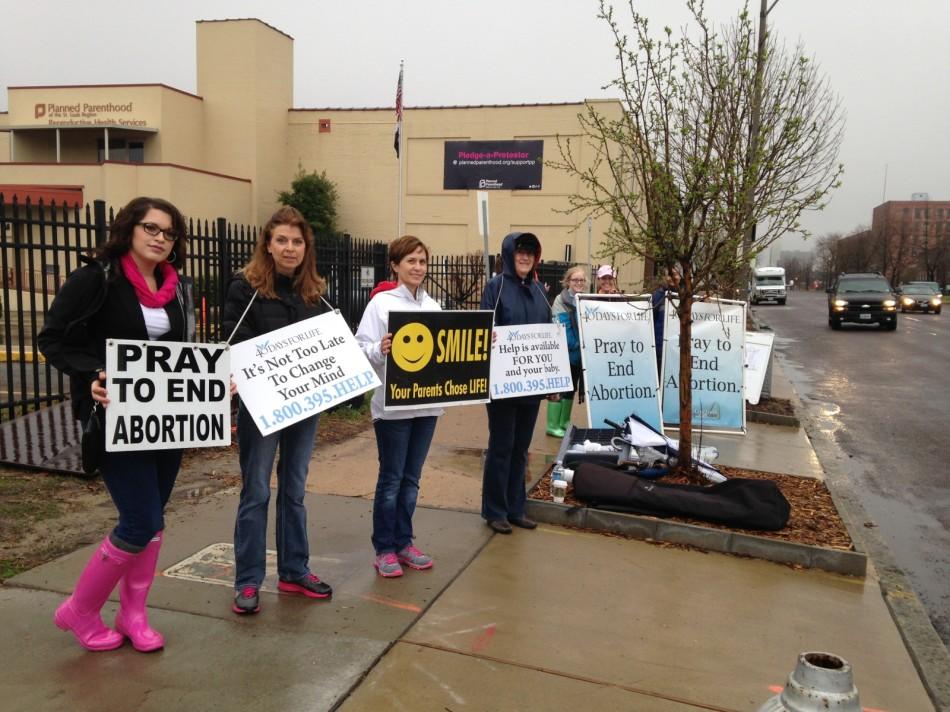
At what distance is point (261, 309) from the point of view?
12.2ft

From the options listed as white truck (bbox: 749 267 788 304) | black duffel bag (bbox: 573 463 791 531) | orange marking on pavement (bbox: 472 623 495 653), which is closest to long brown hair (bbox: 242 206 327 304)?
orange marking on pavement (bbox: 472 623 495 653)

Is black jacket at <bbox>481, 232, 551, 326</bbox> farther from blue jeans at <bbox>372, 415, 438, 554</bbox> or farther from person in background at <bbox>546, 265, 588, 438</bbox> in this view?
person in background at <bbox>546, 265, 588, 438</bbox>

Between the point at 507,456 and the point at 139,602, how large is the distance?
2398mm

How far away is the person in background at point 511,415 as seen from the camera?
16.4ft

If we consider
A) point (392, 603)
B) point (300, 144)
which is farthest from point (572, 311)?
point (300, 144)

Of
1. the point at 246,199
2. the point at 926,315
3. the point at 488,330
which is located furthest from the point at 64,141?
the point at 926,315

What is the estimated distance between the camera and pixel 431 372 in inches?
176

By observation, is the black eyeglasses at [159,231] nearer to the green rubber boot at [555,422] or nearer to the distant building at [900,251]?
the green rubber boot at [555,422]

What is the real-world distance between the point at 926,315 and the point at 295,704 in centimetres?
4049

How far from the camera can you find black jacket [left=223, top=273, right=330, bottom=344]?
366 centimetres

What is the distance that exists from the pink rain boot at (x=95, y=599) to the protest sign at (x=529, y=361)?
7.88 feet

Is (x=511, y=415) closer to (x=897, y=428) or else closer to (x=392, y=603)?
(x=392, y=603)

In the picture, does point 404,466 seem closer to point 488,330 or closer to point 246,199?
point 488,330

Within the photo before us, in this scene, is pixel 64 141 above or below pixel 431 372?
above
